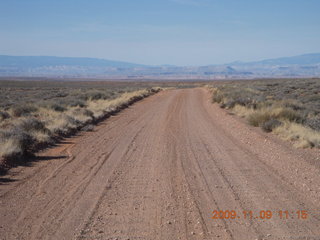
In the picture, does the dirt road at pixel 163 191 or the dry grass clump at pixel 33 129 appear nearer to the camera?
the dirt road at pixel 163 191

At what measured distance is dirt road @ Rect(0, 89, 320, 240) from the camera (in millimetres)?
5449

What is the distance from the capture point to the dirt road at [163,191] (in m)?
5.45

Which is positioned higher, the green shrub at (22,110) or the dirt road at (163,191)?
the dirt road at (163,191)

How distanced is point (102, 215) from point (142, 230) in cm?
91

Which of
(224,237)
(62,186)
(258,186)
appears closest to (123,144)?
(62,186)

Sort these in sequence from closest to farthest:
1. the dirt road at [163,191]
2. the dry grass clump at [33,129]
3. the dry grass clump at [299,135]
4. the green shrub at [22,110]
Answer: the dirt road at [163,191], the dry grass clump at [33,129], the dry grass clump at [299,135], the green shrub at [22,110]

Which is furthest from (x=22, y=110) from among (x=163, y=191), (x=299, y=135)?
(x=163, y=191)

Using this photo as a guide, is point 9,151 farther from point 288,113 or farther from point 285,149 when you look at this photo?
point 288,113

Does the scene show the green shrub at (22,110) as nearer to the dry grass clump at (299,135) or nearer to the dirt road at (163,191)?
the dirt road at (163,191)

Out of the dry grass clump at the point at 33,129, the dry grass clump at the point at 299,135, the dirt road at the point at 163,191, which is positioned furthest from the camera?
the dry grass clump at the point at 299,135

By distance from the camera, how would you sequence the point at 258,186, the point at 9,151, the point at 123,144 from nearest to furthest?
the point at 258,186 < the point at 9,151 < the point at 123,144

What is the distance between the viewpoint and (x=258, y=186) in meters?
7.54

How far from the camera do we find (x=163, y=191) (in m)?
7.26

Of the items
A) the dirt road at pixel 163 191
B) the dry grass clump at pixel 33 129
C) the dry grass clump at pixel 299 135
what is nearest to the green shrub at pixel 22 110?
the dry grass clump at pixel 33 129
